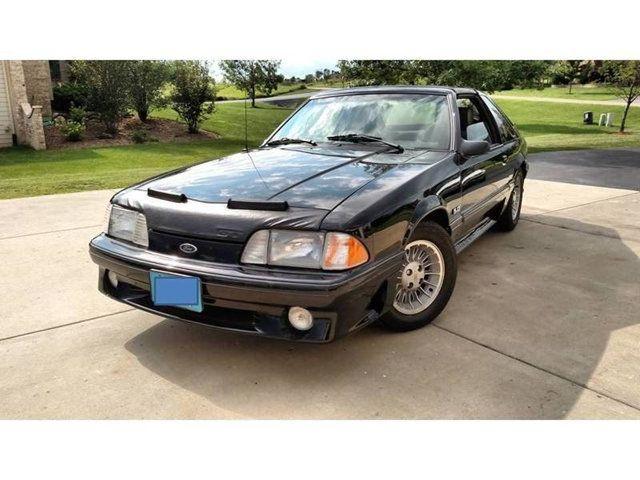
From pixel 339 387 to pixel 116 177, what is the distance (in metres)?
8.39

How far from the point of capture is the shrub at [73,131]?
14891 mm

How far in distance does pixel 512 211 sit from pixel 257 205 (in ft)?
12.1

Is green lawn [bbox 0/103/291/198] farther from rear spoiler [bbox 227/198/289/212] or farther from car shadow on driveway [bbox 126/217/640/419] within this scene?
rear spoiler [bbox 227/198/289/212]

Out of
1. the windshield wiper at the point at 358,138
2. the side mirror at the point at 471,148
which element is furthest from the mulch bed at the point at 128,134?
the side mirror at the point at 471,148

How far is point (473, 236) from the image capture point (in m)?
4.30

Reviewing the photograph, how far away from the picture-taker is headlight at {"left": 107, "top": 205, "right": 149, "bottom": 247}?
2904 millimetres

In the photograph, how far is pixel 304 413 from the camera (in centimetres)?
246

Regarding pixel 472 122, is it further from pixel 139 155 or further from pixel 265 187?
pixel 139 155

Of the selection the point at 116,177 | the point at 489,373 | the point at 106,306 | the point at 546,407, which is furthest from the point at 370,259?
the point at 116,177

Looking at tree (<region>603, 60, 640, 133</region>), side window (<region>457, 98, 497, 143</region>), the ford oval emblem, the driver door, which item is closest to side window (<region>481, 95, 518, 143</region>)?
the driver door

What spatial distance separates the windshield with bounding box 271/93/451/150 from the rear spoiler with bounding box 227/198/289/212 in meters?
1.43

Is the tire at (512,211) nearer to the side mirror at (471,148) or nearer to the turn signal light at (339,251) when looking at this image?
the side mirror at (471,148)

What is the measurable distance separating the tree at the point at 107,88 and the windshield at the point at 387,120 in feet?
43.7

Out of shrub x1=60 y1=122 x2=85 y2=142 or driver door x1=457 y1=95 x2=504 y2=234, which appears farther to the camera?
shrub x1=60 y1=122 x2=85 y2=142
